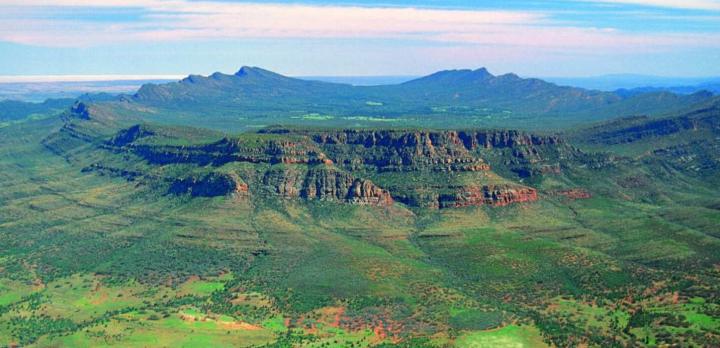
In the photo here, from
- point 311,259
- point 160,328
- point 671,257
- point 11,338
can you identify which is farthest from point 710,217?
point 11,338

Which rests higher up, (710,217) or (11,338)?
(710,217)

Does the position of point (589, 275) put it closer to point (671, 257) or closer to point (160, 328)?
point (671, 257)

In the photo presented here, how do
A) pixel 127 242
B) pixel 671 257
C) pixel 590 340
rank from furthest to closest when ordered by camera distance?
pixel 127 242 → pixel 671 257 → pixel 590 340

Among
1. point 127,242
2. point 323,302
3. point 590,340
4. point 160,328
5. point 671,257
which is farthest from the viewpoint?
point 127,242

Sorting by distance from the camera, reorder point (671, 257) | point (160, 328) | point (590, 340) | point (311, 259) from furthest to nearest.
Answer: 1. point (311, 259)
2. point (671, 257)
3. point (160, 328)
4. point (590, 340)

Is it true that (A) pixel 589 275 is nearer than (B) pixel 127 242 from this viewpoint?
Yes

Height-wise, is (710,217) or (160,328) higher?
(710,217)

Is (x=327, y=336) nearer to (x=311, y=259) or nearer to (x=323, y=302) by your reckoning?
(x=323, y=302)

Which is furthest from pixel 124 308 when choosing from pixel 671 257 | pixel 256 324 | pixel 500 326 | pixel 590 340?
pixel 671 257

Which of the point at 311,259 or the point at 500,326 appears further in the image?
the point at 311,259
